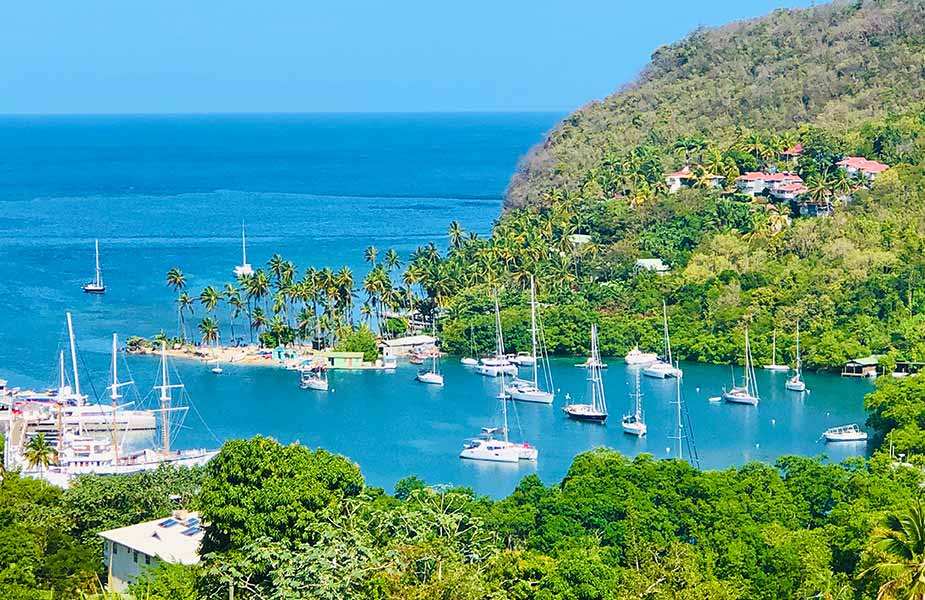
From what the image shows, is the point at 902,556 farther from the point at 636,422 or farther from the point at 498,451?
the point at 636,422

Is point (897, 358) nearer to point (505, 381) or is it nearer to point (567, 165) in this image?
point (505, 381)

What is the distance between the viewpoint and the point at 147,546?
2875cm

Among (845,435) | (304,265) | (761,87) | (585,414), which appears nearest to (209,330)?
(585,414)

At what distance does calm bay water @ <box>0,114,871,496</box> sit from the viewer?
47.4 m

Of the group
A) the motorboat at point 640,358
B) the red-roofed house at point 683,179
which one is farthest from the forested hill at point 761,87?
the motorboat at point 640,358

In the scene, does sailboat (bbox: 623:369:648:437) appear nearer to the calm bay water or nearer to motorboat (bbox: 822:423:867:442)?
the calm bay water

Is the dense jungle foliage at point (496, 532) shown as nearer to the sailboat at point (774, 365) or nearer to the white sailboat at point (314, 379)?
the sailboat at point (774, 365)

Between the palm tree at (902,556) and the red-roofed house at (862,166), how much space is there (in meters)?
50.8

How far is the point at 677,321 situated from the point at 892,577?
1524 inches

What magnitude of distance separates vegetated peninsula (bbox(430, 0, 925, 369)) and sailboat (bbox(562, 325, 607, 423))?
172 inches

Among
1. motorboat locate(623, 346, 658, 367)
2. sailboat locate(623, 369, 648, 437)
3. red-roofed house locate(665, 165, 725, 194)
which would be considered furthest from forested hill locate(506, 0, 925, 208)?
sailboat locate(623, 369, 648, 437)

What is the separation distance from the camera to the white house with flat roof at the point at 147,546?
2836 cm

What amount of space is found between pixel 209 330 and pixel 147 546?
30.8 meters

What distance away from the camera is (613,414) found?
165 ft
